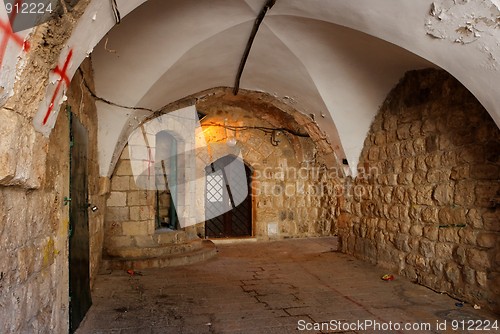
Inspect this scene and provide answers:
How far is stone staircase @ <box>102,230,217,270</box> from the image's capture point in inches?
175

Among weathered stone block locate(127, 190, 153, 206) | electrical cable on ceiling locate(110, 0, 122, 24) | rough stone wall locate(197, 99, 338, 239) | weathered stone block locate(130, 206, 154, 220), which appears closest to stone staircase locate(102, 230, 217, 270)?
weathered stone block locate(130, 206, 154, 220)

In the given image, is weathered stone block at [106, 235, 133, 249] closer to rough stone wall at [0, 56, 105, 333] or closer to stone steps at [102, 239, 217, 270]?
stone steps at [102, 239, 217, 270]

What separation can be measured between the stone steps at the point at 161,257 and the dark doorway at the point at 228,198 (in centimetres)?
233

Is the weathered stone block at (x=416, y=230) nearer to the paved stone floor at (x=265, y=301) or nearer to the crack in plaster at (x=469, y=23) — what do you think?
the paved stone floor at (x=265, y=301)

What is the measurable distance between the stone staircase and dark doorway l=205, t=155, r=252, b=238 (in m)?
2.21

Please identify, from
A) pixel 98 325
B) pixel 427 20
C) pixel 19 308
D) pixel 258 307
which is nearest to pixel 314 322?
pixel 258 307

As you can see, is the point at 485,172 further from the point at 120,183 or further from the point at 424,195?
the point at 120,183

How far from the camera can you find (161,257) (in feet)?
15.2

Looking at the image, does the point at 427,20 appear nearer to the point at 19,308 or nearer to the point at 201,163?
the point at 19,308

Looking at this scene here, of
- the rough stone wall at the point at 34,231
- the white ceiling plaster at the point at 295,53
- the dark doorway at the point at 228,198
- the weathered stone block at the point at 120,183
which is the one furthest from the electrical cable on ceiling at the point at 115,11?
the dark doorway at the point at 228,198

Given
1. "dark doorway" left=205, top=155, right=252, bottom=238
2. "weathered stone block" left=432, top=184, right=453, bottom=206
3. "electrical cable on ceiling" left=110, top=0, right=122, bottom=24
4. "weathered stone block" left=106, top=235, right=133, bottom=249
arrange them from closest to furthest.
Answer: "electrical cable on ceiling" left=110, top=0, right=122, bottom=24, "weathered stone block" left=432, top=184, right=453, bottom=206, "weathered stone block" left=106, top=235, right=133, bottom=249, "dark doorway" left=205, top=155, right=252, bottom=238

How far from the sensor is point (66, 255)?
229 cm

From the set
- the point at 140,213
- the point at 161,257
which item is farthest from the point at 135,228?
the point at 161,257

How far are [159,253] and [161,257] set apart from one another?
0.13 meters
